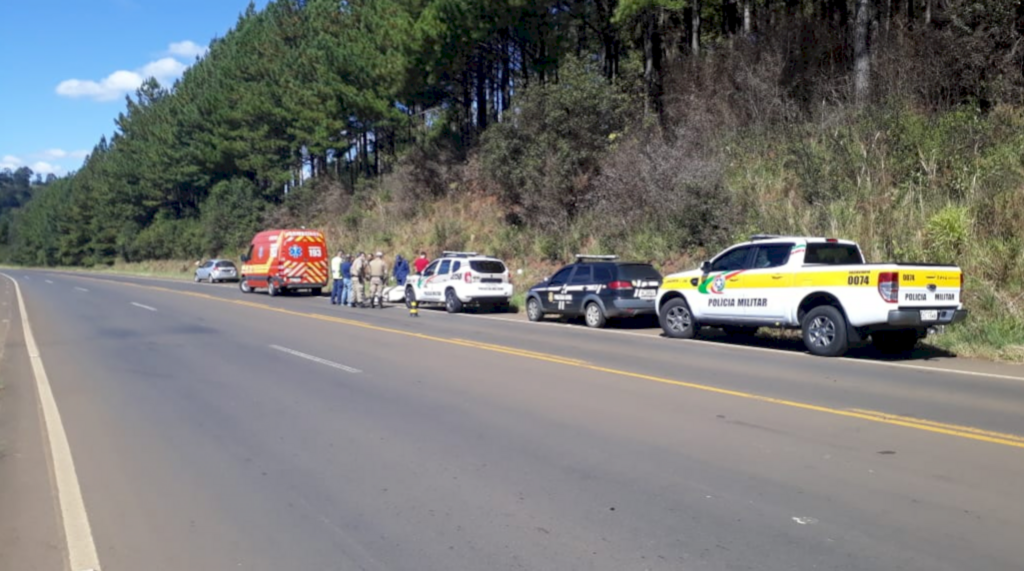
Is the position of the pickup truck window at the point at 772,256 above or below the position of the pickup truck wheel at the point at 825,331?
above

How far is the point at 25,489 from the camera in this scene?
6430mm

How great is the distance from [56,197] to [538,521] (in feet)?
403

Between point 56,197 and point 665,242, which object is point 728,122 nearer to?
point 665,242

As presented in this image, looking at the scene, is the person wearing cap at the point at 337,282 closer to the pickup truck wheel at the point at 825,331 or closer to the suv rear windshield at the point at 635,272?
the suv rear windshield at the point at 635,272

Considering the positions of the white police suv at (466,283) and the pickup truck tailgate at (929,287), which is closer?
the pickup truck tailgate at (929,287)

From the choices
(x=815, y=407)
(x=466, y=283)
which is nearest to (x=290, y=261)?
(x=466, y=283)

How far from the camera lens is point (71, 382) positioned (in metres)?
11.6

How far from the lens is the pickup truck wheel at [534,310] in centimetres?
2059

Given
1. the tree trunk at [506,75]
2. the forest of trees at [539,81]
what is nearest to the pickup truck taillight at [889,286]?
the forest of trees at [539,81]

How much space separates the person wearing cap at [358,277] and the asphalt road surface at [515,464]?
12.8 meters

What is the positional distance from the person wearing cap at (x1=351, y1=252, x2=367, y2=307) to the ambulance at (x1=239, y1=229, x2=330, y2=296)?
6.43 m

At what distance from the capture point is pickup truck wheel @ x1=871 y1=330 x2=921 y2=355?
13.3 meters

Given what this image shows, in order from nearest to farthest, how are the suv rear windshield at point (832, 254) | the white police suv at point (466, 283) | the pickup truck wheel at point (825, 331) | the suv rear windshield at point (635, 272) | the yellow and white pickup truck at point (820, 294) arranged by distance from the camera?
the yellow and white pickup truck at point (820, 294), the pickup truck wheel at point (825, 331), the suv rear windshield at point (832, 254), the suv rear windshield at point (635, 272), the white police suv at point (466, 283)

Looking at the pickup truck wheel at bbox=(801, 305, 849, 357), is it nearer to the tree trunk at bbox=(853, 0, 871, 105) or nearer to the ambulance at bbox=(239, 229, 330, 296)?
the tree trunk at bbox=(853, 0, 871, 105)
